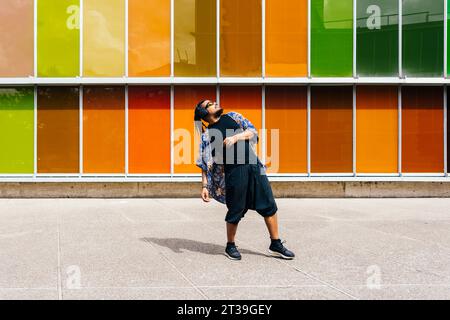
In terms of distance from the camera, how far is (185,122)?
14820 mm

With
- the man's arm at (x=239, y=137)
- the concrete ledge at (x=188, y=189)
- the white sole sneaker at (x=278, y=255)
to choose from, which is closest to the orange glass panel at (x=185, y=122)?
the concrete ledge at (x=188, y=189)

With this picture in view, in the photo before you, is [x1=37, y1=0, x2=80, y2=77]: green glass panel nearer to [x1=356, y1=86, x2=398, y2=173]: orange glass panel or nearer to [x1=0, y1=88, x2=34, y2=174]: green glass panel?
[x1=0, y1=88, x2=34, y2=174]: green glass panel

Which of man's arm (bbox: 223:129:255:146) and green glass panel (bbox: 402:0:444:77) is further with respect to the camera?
green glass panel (bbox: 402:0:444:77)

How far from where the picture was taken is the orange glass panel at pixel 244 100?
14922 millimetres

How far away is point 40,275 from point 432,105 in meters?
11.9

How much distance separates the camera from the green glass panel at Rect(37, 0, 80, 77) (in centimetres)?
1477

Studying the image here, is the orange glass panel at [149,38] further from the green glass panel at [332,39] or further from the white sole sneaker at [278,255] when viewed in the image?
the white sole sneaker at [278,255]

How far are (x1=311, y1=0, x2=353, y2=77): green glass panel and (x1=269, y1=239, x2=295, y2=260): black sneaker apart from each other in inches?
352

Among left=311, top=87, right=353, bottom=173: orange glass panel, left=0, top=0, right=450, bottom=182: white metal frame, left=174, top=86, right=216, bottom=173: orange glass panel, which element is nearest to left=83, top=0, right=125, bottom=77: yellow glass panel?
left=0, top=0, right=450, bottom=182: white metal frame

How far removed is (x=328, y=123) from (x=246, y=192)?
8.81 m

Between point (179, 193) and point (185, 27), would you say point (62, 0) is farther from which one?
point (179, 193)

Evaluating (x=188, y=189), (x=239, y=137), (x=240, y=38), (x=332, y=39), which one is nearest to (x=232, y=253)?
(x=239, y=137)
